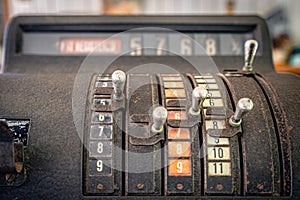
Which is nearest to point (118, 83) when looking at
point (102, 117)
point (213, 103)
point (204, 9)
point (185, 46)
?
point (102, 117)

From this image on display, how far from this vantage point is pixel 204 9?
4250 millimetres

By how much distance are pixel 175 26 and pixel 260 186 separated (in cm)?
48

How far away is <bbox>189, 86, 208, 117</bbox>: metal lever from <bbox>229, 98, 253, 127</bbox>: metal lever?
0.17 ft

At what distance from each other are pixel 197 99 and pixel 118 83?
0.41ft

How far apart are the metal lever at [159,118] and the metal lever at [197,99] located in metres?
0.05

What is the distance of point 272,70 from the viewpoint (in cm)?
97

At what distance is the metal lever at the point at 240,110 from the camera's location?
2.15 ft

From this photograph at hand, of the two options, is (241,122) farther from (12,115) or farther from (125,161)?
(12,115)

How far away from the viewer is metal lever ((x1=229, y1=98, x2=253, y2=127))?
66 cm

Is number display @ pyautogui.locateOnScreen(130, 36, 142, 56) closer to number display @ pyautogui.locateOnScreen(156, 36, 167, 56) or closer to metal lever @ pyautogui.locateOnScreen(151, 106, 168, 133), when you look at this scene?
number display @ pyautogui.locateOnScreen(156, 36, 167, 56)

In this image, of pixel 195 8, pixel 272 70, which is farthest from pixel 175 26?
pixel 195 8

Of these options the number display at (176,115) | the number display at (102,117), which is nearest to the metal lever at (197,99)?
the number display at (176,115)

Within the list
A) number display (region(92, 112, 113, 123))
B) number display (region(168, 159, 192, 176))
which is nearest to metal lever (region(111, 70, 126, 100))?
number display (region(92, 112, 113, 123))

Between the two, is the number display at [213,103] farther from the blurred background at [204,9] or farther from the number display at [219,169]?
the blurred background at [204,9]
